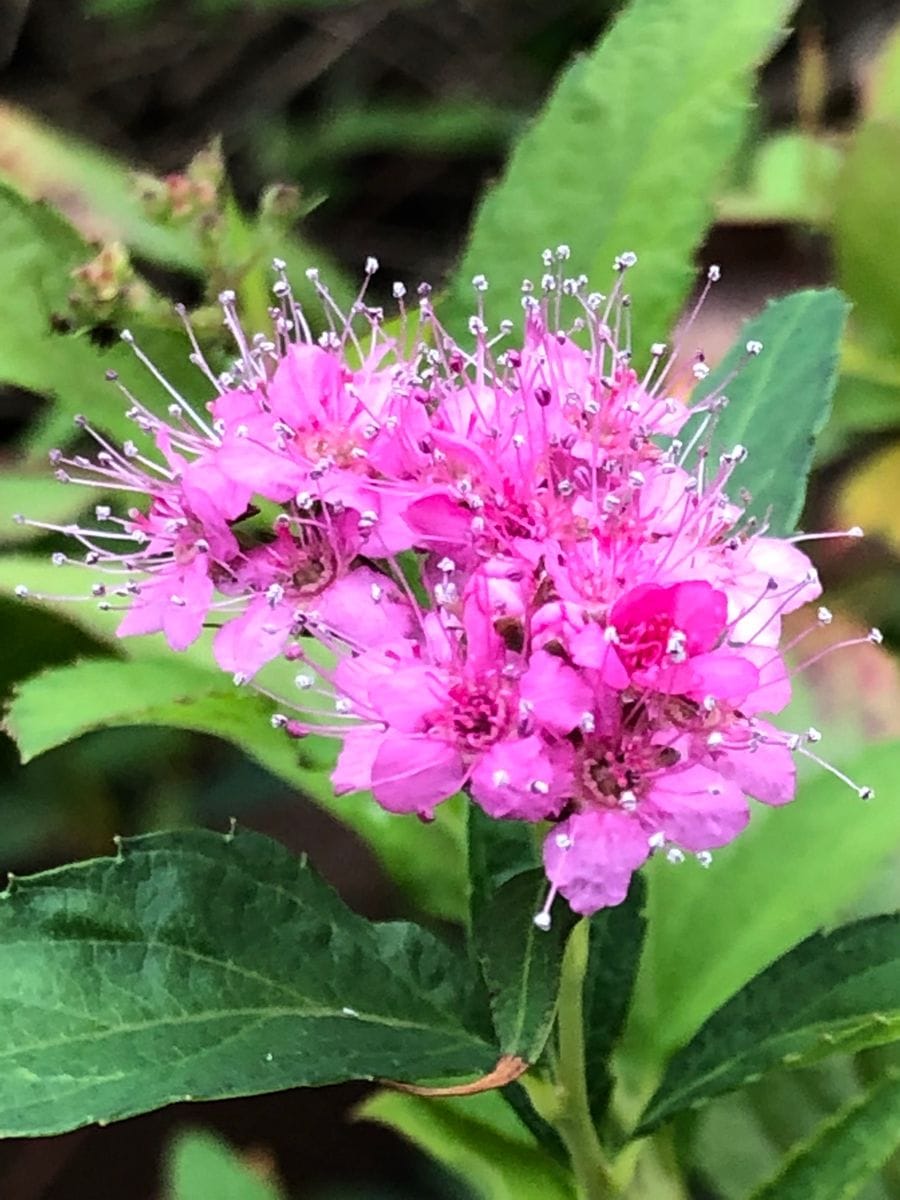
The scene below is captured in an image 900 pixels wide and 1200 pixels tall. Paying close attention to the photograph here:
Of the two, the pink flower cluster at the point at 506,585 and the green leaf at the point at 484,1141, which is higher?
the pink flower cluster at the point at 506,585

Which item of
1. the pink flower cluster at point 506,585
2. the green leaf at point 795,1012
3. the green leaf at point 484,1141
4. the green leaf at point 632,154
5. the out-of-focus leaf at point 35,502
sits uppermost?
the green leaf at point 632,154

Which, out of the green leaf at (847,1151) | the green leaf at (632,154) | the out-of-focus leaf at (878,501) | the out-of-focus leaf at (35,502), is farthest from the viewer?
the out-of-focus leaf at (878,501)

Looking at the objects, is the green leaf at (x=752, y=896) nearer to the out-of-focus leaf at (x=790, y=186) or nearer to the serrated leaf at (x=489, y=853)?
the serrated leaf at (x=489, y=853)

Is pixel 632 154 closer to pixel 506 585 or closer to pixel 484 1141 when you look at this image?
pixel 506 585

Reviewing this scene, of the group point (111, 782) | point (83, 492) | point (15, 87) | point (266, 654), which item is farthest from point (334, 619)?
point (15, 87)

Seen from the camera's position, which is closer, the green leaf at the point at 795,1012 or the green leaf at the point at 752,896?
the green leaf at the point at 795,1012

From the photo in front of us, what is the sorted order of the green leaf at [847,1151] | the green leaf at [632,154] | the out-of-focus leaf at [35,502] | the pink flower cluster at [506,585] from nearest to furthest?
the pink flower cluster at [506,585]
the green leaf at [847,1151]
the green leaf at [632,154]
the out-of-focus leaf at [35,502]

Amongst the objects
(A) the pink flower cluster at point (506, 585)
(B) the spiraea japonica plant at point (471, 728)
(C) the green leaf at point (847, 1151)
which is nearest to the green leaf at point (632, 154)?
(B) the spiraea japonica plant at point (471, 728)

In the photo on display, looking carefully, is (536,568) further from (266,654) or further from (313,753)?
(313,753)

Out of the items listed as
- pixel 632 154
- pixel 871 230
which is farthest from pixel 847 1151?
pixel 871 230
